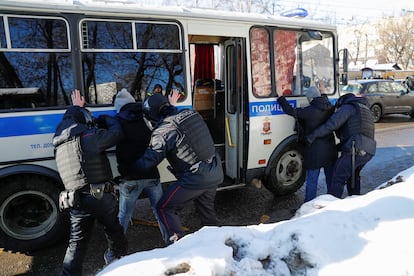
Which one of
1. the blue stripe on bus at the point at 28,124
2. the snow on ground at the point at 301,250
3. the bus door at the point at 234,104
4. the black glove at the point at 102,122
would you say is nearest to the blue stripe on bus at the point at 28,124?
the blue stripe on bus at the point at 28,124

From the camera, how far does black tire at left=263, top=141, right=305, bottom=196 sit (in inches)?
198

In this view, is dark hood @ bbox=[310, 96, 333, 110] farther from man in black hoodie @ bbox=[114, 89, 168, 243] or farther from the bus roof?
man in black hoodie @ bbox=[114, 89, 168, 243]

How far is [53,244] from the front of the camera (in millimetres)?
3766

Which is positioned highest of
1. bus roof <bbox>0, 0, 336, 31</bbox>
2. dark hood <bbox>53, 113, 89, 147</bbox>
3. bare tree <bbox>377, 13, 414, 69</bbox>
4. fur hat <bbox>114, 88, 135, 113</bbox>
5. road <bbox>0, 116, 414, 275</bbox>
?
bare tree <bbox>377, 13, 414, 69</bbox>

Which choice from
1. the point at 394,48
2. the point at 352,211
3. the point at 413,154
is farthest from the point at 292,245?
the point at 394,48

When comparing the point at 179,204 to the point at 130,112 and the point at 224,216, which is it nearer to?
the point at 130,112

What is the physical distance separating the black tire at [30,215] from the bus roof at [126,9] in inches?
69.9

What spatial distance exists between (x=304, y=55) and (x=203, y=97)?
67.0 inches

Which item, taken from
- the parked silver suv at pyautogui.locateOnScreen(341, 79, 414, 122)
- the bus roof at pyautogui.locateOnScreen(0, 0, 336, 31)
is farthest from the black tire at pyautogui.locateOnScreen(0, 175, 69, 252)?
the parked silver suv at pyautogui.locateOnScreen(341, 79, 414, 122)

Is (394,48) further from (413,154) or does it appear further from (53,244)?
(53,244)

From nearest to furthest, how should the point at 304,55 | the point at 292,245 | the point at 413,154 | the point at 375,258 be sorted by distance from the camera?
1. the point at 375,258
2. the point at 292,245
3. the point at 304,55
4. the point at 413,154

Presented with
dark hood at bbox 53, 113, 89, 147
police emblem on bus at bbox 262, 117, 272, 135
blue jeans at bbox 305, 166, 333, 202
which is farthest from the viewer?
police emblem on bus at bbox 262, 117, 272, 135

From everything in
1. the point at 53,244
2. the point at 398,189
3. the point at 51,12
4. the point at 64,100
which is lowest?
the point at 53,244

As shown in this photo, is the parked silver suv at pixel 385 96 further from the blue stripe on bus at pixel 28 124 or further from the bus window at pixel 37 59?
the blue stripe on bus at pixel 28 124
